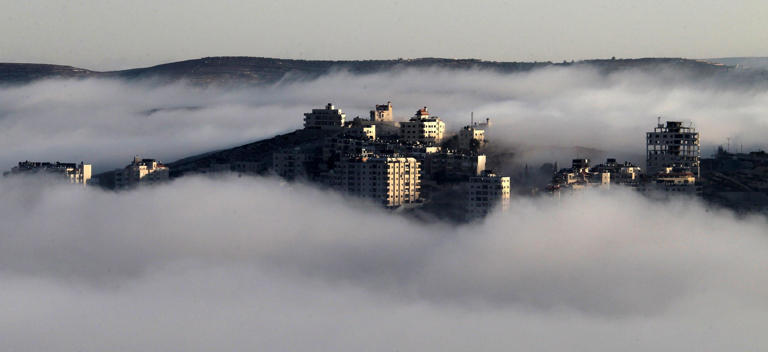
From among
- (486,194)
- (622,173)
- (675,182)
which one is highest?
(622,173)

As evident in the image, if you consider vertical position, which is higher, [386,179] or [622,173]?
[622,173]

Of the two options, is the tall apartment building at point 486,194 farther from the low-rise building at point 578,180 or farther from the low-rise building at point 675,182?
the low-rise building at point 675,182

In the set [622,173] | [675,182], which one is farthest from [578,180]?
[675,182]

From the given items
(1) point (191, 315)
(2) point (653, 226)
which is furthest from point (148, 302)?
(2) point (653, 226)

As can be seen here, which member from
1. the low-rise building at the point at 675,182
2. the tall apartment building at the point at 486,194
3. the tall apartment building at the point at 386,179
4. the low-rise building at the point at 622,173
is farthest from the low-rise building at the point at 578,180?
the tall apartment building at the point at 386,179

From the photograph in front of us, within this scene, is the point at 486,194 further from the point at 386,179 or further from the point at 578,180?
the point at 386,179
